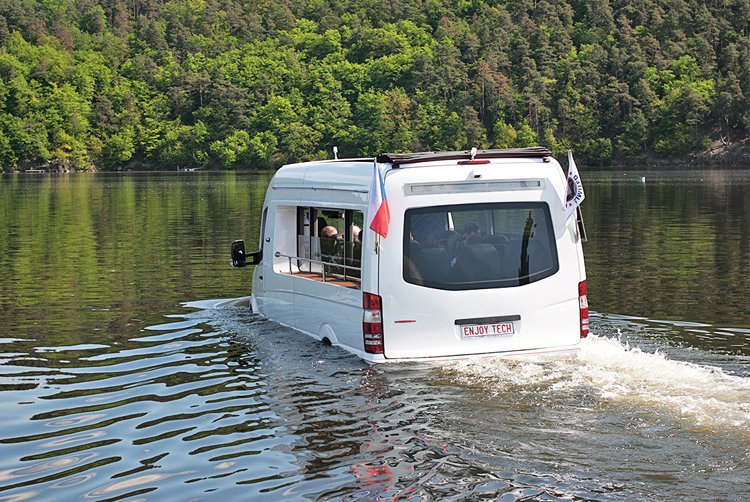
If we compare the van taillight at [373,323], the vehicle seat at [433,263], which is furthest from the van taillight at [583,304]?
the van taillight at [373,323]

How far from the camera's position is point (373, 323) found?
12.1m

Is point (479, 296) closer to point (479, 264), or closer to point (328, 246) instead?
point (479, 264)

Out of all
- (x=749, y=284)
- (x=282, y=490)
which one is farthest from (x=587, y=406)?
(x=749, y=284)

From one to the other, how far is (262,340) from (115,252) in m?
18.4

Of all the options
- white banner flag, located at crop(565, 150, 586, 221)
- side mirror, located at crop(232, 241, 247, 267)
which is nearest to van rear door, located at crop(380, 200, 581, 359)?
white banner flag, located at crop(565, 150, 586, 221)

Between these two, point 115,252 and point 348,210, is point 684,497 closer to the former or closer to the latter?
point 348,210

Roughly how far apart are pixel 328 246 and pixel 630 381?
4632 mm

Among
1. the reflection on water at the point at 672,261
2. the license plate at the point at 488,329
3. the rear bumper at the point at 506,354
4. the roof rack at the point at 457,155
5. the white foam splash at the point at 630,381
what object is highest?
the roof rack at the point at 457,155

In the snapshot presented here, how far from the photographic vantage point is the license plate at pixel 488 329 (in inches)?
478

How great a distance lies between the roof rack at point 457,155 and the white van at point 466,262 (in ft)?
0.05

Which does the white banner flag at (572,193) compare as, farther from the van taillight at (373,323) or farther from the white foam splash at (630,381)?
the van taillight at (373,323)

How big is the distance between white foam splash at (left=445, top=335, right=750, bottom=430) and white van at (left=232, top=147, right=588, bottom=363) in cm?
27

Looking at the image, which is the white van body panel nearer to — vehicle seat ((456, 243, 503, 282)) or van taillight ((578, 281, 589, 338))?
van taillight ((578, 281, 589, 338))

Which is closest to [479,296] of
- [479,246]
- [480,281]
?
[480,281]
